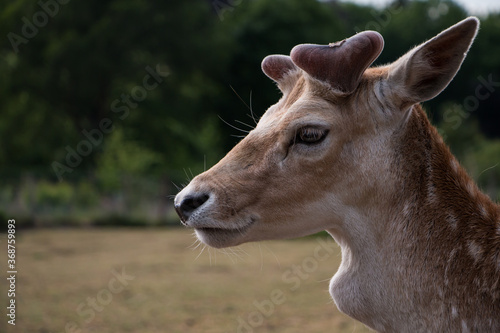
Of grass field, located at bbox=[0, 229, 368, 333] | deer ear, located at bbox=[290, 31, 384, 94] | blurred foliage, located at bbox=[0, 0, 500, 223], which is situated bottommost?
grass field, located at bbox=[0, 229, 368, 333]

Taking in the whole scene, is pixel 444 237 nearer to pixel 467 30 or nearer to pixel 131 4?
pixel 467 30

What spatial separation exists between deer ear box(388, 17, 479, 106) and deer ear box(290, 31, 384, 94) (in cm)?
14

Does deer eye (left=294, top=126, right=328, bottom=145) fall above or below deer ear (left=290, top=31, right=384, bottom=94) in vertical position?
below

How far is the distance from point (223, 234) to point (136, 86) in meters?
26.5

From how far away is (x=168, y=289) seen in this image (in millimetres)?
9664

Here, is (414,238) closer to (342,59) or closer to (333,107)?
(333,107)

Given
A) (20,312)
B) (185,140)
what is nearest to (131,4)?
(185,140)

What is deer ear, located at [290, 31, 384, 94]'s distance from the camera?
2.87 meters

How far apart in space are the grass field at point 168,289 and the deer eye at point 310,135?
1977 mm

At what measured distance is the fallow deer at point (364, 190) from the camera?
9.34 feet

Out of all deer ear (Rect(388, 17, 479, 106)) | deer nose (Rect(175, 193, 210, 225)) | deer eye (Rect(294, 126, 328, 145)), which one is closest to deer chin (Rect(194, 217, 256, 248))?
deer nose (Rect(175, 193, 210, 225))

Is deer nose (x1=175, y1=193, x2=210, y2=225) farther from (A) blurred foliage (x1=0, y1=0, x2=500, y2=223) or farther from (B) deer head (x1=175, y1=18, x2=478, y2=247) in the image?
(A) blurred foliage (x1=0, y1=0, x2=500, y2=223)

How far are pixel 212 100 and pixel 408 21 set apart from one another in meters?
13.5

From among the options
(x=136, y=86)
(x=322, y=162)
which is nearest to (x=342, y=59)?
(x=322, y=162)
